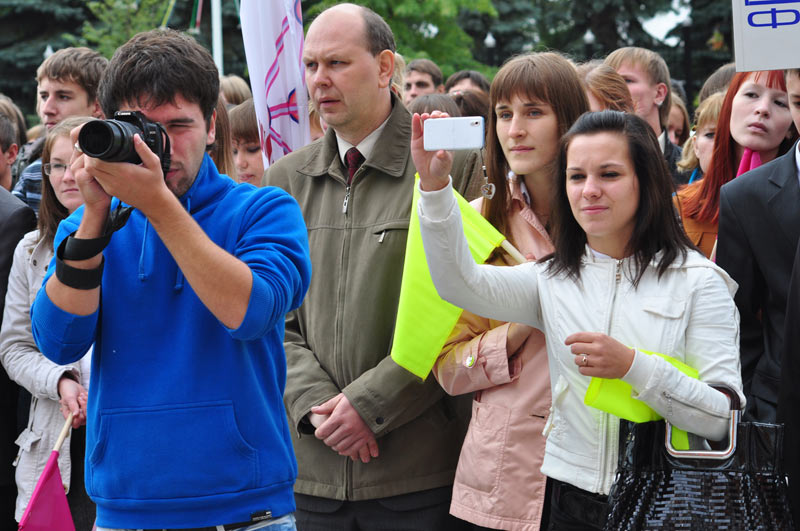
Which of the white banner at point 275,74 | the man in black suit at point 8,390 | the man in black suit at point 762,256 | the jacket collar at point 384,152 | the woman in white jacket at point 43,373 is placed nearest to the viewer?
the man in black suit at point 762,256

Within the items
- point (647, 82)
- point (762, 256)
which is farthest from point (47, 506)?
point (647, 82)

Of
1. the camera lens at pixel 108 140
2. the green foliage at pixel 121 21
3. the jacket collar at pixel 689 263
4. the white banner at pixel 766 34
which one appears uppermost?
the green foliage at pixel 121 21

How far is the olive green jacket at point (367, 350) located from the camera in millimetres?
3846

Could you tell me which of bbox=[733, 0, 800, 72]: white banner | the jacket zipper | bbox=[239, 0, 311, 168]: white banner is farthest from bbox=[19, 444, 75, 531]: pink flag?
bbox=[733, 0, 800, 72]: white banner

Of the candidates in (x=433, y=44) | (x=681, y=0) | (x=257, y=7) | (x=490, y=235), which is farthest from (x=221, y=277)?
(x=681, y=0)

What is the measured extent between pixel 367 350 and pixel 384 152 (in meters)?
0.78

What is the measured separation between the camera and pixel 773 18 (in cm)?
334

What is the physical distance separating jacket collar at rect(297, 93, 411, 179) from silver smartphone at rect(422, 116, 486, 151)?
102 centimetres

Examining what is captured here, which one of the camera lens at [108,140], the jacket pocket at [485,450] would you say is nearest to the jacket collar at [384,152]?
the jacket pocket at [485,450]

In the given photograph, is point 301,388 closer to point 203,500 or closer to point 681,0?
point 203,500

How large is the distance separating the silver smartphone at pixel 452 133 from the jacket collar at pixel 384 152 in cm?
102

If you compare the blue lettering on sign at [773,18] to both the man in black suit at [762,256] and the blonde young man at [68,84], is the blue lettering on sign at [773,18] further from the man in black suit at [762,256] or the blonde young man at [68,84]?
the blonde young man at [68,84]

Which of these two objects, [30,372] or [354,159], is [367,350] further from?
[30,372]

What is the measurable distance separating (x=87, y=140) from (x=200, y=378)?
2.21 ft
